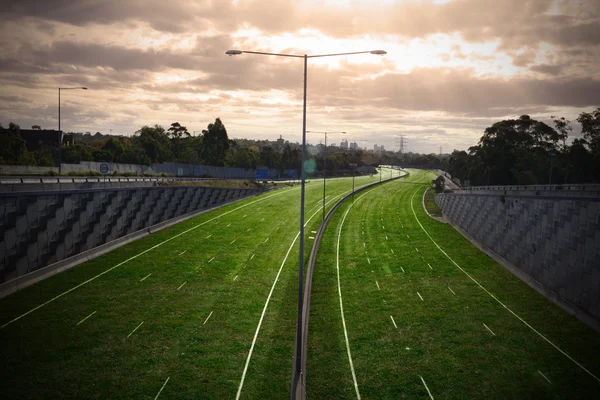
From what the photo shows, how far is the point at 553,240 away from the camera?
116 feet

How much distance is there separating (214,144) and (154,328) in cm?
12387

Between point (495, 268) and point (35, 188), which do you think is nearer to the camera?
point (35, 188)

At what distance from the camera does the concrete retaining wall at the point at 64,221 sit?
32875 millimetres

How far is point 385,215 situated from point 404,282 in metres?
39.5

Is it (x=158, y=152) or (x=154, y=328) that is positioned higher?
(x=158, y=152)

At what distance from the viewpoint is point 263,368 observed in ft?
82.0

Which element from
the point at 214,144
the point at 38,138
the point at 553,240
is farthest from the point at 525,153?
the point at 38,138

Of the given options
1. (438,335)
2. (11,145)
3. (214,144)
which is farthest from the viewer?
(214,144)

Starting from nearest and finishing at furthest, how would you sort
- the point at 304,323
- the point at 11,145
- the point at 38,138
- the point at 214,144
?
the point at 304,323
the point at 11,145
the point at 38,138
the point at 214,144

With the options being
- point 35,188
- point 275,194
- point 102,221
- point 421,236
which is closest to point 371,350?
point 35,188

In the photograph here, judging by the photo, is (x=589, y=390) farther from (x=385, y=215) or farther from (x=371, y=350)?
(x=385, y=215)

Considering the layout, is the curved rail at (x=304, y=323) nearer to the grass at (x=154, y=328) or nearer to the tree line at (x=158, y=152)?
the grass at (x=154, y=328)

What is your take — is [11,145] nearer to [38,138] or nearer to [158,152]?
[158,152]

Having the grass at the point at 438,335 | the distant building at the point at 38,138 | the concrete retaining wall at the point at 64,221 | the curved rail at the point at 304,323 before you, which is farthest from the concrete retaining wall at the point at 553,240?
the distant building at the point at 38,138
